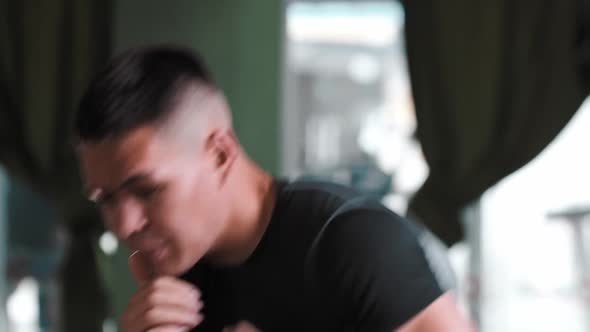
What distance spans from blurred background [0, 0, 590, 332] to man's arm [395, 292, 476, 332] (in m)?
1.79

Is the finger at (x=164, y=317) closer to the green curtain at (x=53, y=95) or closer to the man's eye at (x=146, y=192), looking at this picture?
the man's eye at (x=146, y=192)

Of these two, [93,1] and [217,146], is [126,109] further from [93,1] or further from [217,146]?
[93,1]

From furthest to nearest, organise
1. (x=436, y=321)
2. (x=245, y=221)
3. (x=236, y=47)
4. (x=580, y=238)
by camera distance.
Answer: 1. (x=236, y=47)
2. (x=580, y=238)
3. (x=245, y=221)
4. (x=436, y=321)

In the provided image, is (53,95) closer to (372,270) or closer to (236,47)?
(236,47)

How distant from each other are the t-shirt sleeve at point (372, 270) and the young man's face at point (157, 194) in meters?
0.15

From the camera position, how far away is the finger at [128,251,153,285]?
1125 mm

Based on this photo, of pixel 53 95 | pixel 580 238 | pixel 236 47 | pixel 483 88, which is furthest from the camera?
pixel 53 95

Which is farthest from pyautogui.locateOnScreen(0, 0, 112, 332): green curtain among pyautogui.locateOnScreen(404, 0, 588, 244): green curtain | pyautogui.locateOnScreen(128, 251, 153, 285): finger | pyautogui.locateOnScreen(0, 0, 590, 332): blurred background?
pyautogui.locateOnScreen(128, 251, 153, 285): finger

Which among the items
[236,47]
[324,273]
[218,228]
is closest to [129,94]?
[218,228]

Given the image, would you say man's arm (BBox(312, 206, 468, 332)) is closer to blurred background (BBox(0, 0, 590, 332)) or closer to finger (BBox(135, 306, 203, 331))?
finger (BBox(135, 306, 203, 331))

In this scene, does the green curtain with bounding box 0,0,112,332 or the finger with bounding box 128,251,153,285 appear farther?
the green curtain with bounding box 0,0,112,332

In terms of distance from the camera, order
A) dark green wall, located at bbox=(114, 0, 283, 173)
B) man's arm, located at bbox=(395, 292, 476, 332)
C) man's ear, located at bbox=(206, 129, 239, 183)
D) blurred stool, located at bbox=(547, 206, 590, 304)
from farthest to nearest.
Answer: dark green wall, located at bbox=(114, 0, 283, 173)
blurred stool, located at bbox=(547, 206, 590, 304)
man's ear, located at bbox=(206, 129, 239, 183)
man's arm, located at bbox=(395, 292, 476, 332)

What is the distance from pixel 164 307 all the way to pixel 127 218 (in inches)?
5.2

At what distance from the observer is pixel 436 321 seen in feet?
3.28
